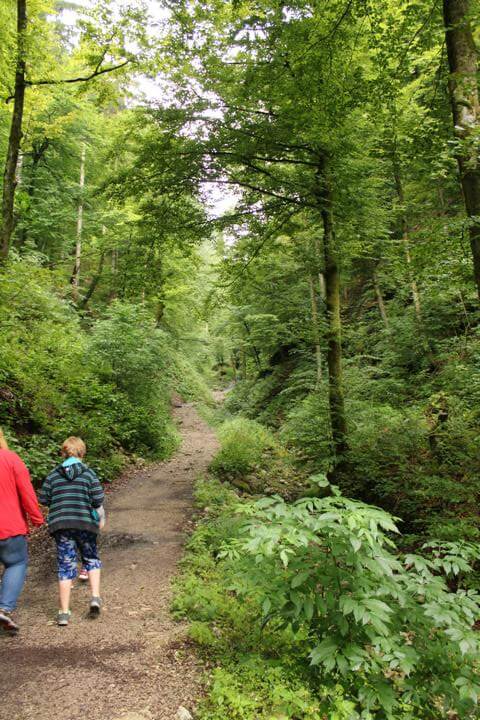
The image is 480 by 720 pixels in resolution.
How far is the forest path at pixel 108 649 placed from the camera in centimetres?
313

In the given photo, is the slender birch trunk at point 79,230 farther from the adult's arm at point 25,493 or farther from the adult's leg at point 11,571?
the adult's leg at point 11,571

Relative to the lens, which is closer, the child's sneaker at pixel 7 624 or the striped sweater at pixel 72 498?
the child's sneaker at pixel 7 624

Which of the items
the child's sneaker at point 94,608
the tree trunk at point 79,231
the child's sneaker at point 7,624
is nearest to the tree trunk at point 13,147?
the child's sneaker at point 7,624

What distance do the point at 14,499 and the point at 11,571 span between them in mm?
691

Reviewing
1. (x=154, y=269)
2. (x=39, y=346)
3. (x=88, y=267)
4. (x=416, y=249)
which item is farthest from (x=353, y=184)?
(x=88, y=267)

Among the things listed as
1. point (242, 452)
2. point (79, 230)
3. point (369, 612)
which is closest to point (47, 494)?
point (369, 612)

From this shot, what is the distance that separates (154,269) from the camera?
10094mm

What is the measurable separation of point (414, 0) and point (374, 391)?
8.54 meters

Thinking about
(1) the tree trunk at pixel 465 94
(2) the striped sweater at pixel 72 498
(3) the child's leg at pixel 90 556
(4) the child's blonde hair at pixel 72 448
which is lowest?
(3) the child's leg at pixel 90 556

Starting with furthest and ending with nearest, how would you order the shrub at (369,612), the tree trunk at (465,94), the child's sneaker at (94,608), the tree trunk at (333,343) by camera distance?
the tree trunk at (333,343) < the child's sneaker at (94,608) < the tree trunk at (465,94) < the shrub at (369,612)

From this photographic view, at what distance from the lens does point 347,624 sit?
8.09 ft

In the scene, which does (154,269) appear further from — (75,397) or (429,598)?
(429,598)

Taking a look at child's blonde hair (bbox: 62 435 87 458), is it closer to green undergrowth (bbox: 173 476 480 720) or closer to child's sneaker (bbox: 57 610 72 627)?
child's sneaker (bbox: 57 610 72 627)

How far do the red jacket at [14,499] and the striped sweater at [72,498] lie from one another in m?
0.21
